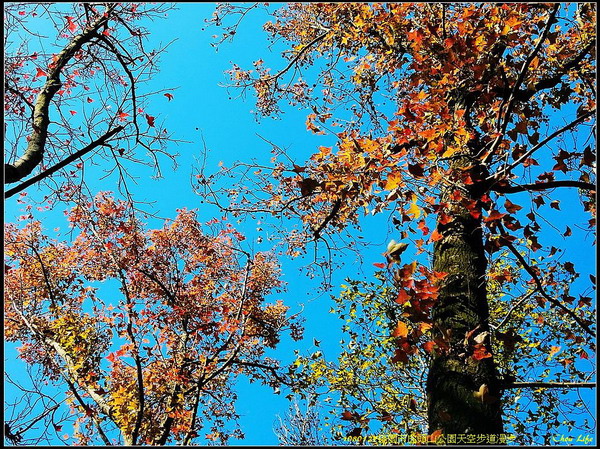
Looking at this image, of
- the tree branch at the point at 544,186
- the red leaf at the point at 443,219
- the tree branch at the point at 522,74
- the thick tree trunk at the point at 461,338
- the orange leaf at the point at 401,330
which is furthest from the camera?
the tree branch at the point at 544,186

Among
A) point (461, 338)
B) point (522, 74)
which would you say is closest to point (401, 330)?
point (461, 338)

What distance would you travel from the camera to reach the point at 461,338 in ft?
11.1

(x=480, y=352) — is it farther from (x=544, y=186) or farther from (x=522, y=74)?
(x=522, y=74)

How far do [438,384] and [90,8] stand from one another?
4.77 m

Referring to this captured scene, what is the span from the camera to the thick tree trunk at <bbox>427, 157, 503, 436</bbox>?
9.90 feet

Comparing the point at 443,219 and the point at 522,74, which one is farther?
the point at 443,219

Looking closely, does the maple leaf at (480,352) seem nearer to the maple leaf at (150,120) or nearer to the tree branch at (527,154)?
the tree branch at (527,154)

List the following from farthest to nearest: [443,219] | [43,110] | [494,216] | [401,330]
Answer: [43,110] → [443,219] → [494,216] → [401,330]

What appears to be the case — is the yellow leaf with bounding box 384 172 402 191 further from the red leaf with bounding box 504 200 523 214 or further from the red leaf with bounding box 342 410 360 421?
the red leaf with bounding box 342 410 360 421

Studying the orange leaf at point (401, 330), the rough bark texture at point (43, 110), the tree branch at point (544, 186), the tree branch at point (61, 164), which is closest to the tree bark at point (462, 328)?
the tree branch at point (544, 186)

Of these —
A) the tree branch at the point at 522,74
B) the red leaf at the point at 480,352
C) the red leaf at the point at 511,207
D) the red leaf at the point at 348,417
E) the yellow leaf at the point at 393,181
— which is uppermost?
the tree branch at the point at 522,74

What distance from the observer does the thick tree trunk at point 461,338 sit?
9.90 feet

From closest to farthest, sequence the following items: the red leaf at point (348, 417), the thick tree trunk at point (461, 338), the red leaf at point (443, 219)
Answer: the thick tree trunk at point (461, 338)
the red leaf at point (348, 417)
the red leaf at point (443, 219)

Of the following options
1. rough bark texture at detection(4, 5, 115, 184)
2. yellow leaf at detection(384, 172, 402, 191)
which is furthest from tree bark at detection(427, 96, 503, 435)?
rough bark texture at detection(4, 5, 115, 184)
